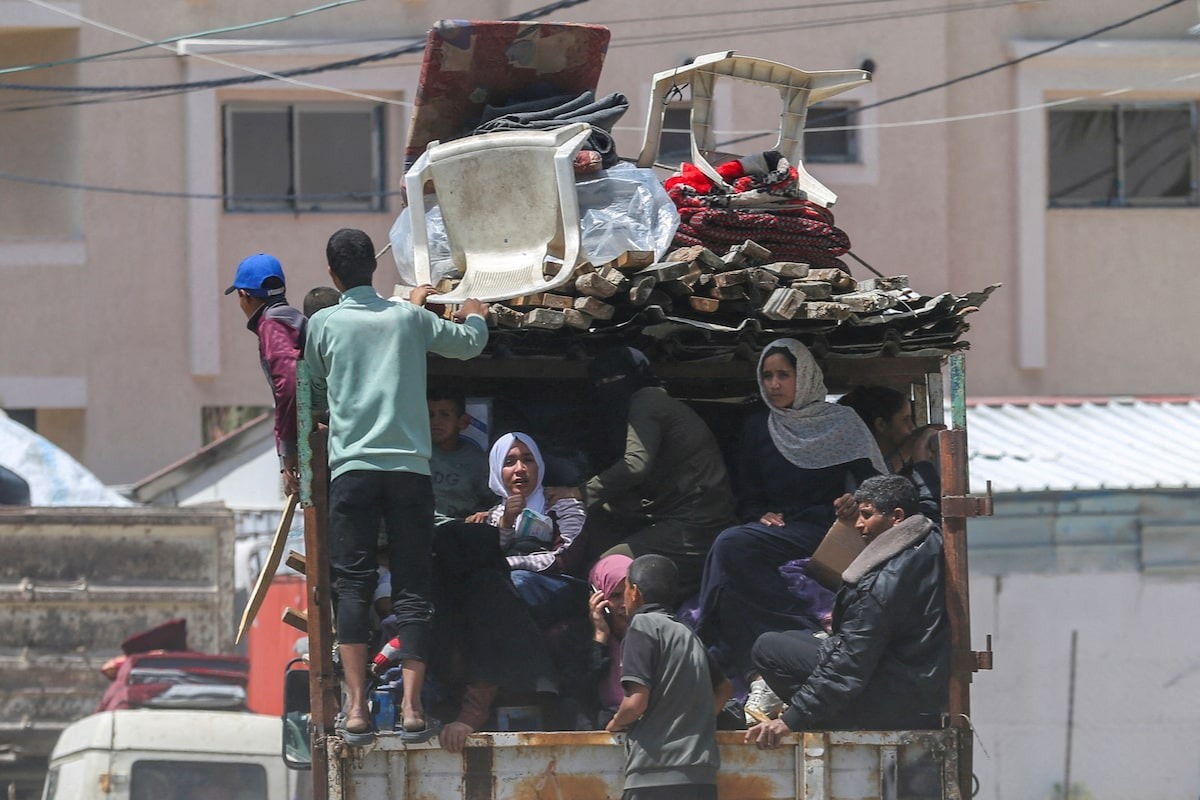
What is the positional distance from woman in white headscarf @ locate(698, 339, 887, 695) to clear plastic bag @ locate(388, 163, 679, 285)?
627 mm

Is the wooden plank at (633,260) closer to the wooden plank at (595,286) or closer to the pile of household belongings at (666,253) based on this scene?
the pile of household belongings at (666,253)

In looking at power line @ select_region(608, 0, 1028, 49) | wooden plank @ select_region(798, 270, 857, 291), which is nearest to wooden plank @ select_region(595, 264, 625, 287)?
wooden plank @ select_region(798, 270, 857, 291)

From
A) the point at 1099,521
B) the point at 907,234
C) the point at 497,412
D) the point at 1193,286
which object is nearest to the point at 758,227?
the point at 497,412

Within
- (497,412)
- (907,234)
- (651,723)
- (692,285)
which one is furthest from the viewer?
(907,234)

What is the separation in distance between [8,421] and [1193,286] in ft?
33.8

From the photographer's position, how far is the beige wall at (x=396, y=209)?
50.5 feet

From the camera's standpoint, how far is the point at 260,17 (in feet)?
51.0

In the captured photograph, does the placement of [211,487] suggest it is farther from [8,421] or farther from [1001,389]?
[1001,389]

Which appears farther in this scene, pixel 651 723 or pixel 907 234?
pixel 907 234

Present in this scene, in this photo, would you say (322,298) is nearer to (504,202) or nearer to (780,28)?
(504,202)

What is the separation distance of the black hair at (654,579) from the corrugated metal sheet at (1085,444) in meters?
5.60

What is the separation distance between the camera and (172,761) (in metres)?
9.02

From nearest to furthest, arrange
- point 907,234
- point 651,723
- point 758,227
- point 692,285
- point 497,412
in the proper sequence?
point 651,723 < point 692,285 < point 758,227 < point 497,412 < point 907,234

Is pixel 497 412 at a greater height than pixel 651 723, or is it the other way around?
pixel 497 412
